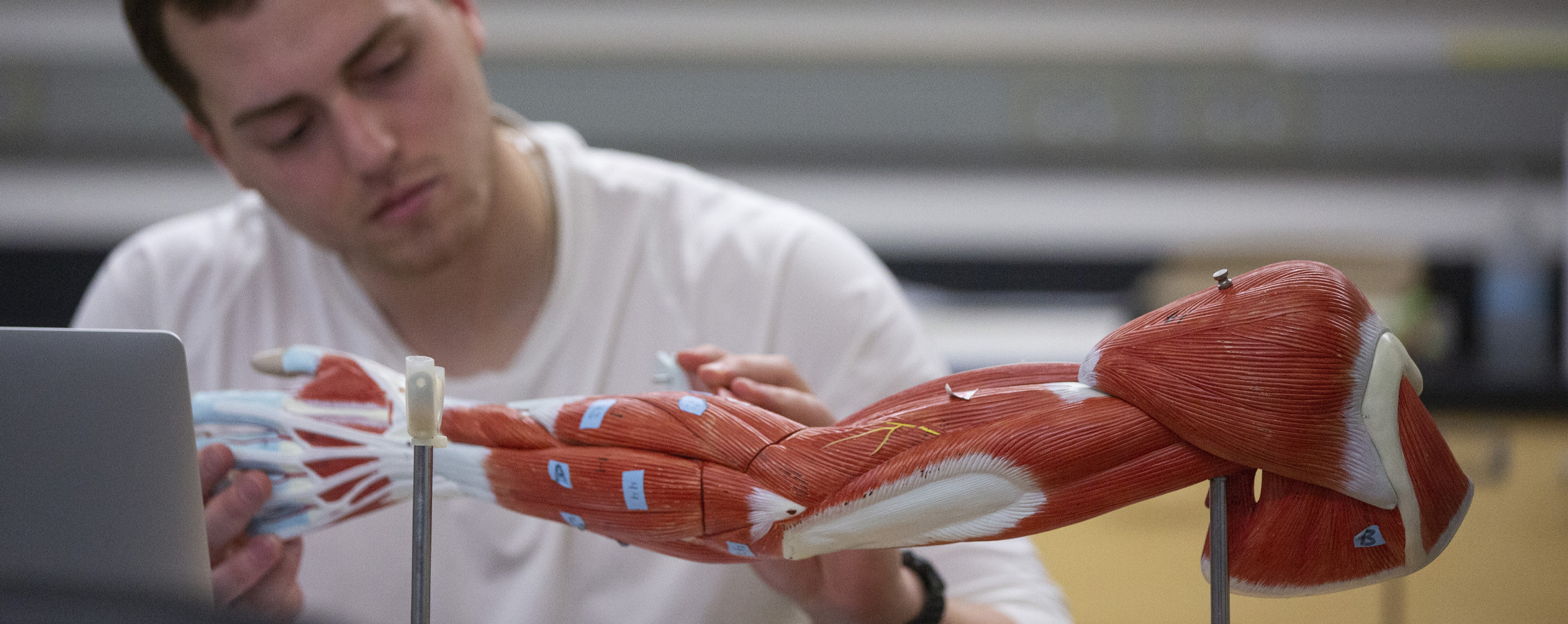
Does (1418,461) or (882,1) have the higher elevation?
(882,1)

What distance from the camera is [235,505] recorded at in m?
0.61

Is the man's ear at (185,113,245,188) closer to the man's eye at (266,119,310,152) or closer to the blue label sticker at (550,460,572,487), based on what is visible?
the man's eye at (266,119,310,152)

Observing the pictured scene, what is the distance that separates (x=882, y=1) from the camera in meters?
2.19

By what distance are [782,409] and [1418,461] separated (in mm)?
299

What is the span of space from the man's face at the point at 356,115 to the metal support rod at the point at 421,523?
1.16 ft

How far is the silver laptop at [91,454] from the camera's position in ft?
1.50

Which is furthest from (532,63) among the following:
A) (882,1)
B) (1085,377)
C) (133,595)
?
(133,595)

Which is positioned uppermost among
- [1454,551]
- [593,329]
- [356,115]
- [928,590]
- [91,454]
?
[356,115]

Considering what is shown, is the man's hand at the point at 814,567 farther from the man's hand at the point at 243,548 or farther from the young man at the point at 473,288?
the man's hand at the point at 243,548

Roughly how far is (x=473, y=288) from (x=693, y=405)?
1.67ft

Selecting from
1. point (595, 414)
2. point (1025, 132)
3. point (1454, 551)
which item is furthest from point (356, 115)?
point (1025, 132)

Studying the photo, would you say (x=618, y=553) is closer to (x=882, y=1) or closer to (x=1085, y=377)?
(x=1085, y=377)

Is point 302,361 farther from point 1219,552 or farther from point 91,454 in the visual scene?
point 1219,552

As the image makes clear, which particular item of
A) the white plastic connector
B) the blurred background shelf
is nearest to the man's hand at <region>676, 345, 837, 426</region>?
the white plastic connector
